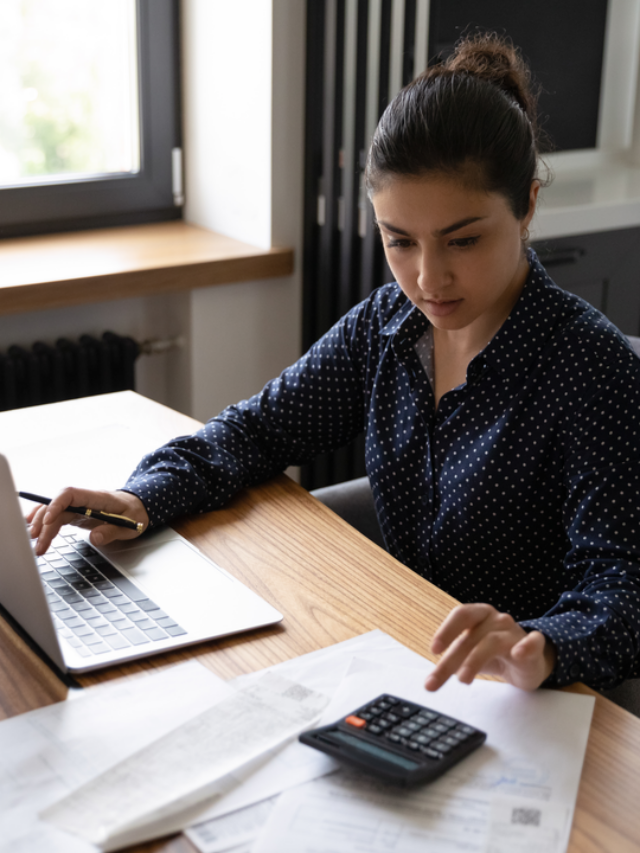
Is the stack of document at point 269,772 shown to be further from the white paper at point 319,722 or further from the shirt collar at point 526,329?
the shirt collar at point 526,329

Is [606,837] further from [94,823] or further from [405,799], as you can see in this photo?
[94,823]

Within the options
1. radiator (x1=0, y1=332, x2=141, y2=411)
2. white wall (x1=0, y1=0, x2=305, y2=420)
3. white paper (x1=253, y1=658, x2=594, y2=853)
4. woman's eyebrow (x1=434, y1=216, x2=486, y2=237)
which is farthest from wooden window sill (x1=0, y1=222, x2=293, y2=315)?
white paper (x1=253, y1=658, x2=594, y2=853)

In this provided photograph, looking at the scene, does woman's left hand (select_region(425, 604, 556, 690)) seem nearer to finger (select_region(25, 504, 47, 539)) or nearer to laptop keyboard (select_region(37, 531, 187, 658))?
laptop keyboard (select_region(37, 531, 187, 658))

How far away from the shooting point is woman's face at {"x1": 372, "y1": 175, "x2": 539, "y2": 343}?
108 centimetres

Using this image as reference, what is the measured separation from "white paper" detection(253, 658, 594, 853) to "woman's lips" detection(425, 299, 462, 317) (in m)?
0.46

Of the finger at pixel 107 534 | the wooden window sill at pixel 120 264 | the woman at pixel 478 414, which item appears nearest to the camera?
the woman at pixel 478 414

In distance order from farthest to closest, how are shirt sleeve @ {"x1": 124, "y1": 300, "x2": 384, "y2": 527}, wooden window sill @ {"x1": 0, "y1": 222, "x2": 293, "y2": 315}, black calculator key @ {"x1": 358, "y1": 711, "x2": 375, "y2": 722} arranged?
wooden window sill @ {"x1": 0, "y1": 222, "x2": 293, "y2": 315} → shirt sleeve @ {"x1": 124, "y1": 300, "x2": 384, "y2": 527} → black calculator key @ {"x1": 358, "y1": 711, "x2": 375, "y2": 722}

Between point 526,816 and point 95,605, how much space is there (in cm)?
49

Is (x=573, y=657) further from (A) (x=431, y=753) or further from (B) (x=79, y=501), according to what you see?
(B) (x=79, y=501)

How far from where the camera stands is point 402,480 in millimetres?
1319

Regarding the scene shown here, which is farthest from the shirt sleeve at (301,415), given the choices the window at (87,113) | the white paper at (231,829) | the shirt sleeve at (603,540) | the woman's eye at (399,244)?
the window at (87,113)

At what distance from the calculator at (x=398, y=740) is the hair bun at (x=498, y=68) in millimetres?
729

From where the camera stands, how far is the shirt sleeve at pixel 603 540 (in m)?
0.90

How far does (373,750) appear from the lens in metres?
0.76
